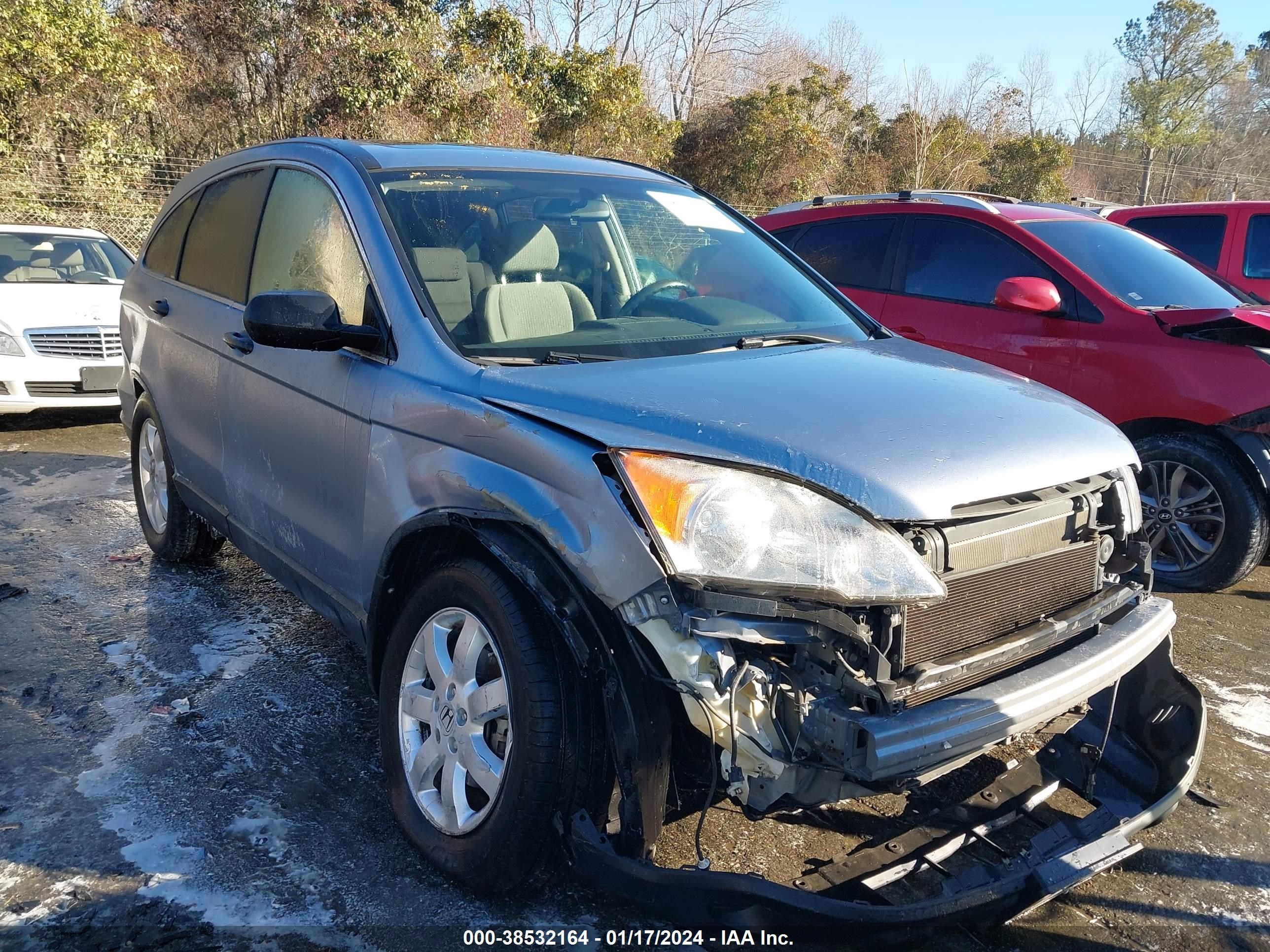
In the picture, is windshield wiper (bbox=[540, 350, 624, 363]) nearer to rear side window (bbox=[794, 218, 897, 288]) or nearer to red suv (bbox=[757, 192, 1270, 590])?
red suv (bbox=[757, 192, 1270, 590])

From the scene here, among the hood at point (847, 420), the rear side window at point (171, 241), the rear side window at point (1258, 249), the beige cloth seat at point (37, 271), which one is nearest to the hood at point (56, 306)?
the beige cloth seat at point (37, 271)

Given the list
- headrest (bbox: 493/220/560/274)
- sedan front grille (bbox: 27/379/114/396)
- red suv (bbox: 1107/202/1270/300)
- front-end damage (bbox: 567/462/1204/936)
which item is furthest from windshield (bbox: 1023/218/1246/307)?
sedan front grille (bbox: 27/379/114/396)

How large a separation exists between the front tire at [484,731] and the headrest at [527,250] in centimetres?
106

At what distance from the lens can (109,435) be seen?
798 cm

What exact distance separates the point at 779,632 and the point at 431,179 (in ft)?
6.58

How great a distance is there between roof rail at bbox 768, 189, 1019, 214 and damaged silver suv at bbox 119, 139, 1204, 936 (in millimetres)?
2850

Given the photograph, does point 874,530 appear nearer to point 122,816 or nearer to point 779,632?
point 779,632

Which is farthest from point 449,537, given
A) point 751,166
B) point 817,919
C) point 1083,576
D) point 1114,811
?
point 751,166

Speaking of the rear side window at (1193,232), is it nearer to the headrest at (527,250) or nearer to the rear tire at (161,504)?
the headrest at (527,250)

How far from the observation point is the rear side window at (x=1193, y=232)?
831 cm

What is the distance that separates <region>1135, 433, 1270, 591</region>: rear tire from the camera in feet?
15.3

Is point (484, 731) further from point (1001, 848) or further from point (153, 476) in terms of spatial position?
point (153, 476)

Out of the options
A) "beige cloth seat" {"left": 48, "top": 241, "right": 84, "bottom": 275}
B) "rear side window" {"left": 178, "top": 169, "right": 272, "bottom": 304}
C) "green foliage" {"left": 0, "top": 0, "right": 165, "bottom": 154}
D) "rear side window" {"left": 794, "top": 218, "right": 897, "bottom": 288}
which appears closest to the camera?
"rear side window" {"left": 178, "top": 169, "right": 272, "bottom": 304}

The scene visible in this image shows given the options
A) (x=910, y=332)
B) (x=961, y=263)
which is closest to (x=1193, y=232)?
(x=961, y=263)
